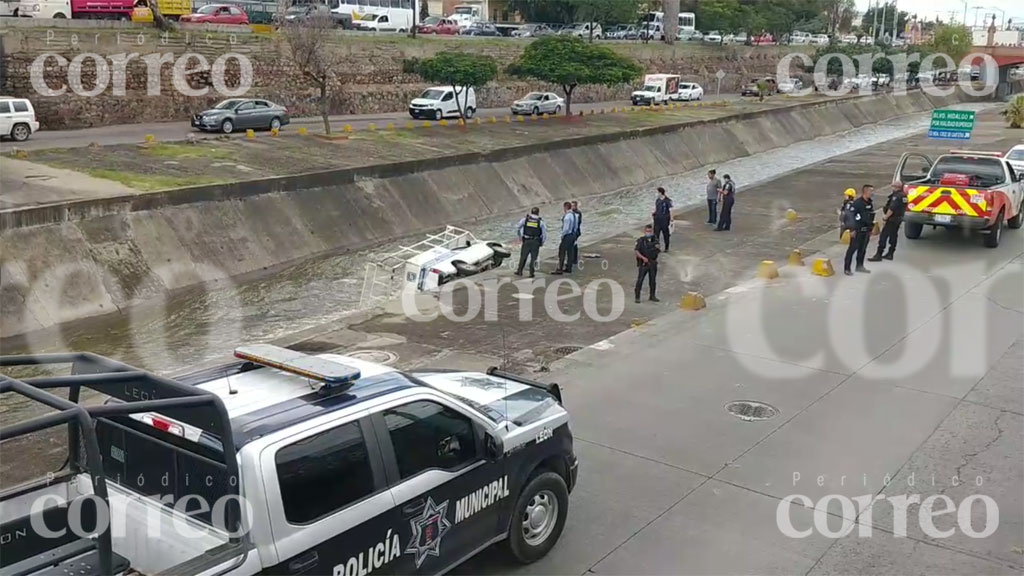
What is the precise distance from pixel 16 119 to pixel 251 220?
9.55 metres

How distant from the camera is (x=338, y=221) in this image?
942 inches

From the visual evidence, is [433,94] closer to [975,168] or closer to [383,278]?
[383,278]

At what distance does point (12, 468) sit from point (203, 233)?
41.8ft

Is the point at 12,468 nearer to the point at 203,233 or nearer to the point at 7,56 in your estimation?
the point at 203,233

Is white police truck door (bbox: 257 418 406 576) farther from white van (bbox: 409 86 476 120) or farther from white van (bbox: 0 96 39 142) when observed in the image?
white van (bbox: 409 86 476 120)

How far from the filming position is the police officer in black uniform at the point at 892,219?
16.8m

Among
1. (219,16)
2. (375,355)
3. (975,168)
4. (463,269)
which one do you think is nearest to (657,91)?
(219,16)

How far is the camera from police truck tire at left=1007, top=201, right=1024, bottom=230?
1997 cm

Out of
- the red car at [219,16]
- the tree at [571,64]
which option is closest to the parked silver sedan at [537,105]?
the tree at [571,64]

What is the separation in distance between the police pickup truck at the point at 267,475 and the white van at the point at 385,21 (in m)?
Answer: 48.0

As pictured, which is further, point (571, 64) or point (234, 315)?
point (571, 64)

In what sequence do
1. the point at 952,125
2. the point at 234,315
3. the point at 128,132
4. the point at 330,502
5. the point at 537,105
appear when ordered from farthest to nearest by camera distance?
the point at 537,105 < the point at 952,125 < the point at 128,132 < the point at 234,315 < the point at 330,502

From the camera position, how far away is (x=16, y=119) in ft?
85.3

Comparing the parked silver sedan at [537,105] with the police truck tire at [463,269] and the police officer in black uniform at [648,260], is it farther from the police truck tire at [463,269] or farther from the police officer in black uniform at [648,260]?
the police officer in black uniform at [648,260]
